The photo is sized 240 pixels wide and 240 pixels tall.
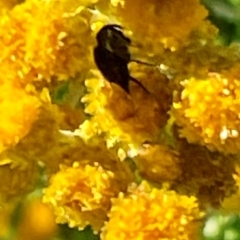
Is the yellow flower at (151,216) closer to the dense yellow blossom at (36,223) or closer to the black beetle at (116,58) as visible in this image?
the black beetle at (116,58)

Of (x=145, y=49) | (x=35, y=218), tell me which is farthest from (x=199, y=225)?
(x=35, y=218)

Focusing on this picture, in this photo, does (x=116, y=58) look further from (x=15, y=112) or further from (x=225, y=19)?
(x=225, y=19)

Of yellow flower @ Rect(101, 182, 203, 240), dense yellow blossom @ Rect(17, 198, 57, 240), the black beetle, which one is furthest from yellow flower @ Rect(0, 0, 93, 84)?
dense yellow blossom @ Rect(17, 198, 57, 240)

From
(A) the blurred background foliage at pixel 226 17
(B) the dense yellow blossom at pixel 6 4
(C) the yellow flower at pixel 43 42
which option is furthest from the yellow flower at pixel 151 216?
(A) the blurred background foliage at pixel 226 17

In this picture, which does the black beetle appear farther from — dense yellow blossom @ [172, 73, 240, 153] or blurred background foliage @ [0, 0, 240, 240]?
blurred background foliage @ [0, 0, 240, 240]

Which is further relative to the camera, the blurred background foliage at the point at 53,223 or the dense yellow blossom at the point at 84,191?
the blurred background foliage at the point at 53,223

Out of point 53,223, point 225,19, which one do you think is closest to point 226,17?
point 225,19

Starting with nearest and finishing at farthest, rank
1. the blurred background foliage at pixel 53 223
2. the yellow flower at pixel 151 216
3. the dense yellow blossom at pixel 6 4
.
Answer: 1. the yellow flower at pixel 151 216
2. the dense yellow blossom at pixel 6 4
3. the blurred background foliage at pixel 53 223

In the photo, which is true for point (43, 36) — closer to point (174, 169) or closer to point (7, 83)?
point (7, 83)
